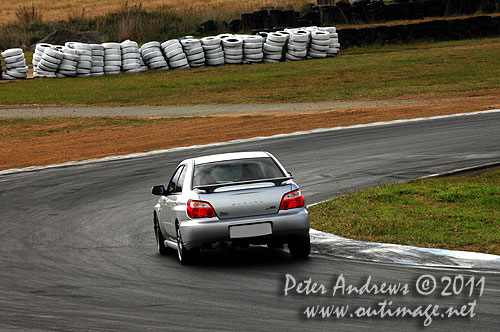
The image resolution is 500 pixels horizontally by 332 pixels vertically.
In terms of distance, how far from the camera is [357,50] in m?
51.1

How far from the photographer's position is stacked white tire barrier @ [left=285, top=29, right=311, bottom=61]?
47.1 metres

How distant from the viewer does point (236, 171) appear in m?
11.5

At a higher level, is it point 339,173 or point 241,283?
point 241,283

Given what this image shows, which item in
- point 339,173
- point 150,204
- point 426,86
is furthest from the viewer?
point 426,86

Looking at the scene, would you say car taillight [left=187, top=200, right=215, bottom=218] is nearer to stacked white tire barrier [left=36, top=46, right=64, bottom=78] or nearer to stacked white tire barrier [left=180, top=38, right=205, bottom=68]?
stacked white tire barrier [left=36, top=46, right=64, bottom=78]

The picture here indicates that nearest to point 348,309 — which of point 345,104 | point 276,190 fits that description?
point 276,190

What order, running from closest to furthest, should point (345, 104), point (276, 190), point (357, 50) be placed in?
point (276, 190)
point (345, 104)
point (357, 50)

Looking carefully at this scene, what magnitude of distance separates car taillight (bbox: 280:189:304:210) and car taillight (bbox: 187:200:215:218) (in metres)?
0.79

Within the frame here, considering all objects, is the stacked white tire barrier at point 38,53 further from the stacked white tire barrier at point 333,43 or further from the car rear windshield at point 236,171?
the car rear windshield at point 236,171

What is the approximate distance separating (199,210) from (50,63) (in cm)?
3533

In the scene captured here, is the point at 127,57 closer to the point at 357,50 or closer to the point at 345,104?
the point at 357,50

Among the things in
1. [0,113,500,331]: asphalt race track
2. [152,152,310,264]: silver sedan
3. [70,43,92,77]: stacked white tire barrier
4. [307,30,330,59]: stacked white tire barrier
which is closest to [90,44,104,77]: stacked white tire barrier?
[70,43,92,77]: stacked white tire barrier

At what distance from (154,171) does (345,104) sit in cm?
1298

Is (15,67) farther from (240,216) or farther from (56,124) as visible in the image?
(240,216)
